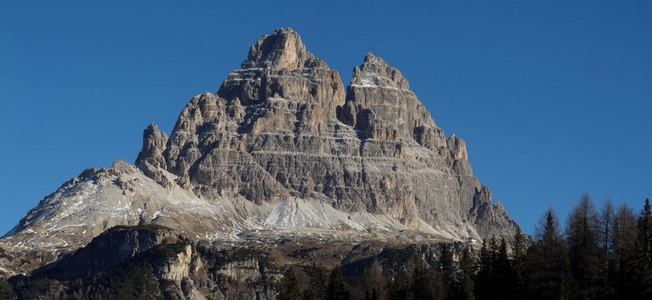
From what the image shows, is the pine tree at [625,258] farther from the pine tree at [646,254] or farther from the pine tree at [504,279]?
the pine tree at [504,279]

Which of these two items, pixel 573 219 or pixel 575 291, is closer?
pixel 575 291

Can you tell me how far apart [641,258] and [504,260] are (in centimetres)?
2368

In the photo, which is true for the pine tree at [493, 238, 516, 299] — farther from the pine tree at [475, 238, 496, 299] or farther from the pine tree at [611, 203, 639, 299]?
the pine tree at [611, 203, 639, 299]

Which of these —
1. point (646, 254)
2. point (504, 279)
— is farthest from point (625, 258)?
point (504, 279)

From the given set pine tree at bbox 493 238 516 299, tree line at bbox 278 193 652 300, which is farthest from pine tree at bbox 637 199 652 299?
pine tree at bbox 493 238 516 299

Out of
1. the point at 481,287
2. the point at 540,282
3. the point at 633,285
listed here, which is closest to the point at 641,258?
the point at 633,285

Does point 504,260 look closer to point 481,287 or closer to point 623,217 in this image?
point 481,287

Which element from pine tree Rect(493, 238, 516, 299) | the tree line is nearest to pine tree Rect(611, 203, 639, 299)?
the tree line

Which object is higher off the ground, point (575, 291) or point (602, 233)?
point (602, 233)

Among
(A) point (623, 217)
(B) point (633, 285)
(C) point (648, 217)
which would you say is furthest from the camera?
(A) point (623, 217)

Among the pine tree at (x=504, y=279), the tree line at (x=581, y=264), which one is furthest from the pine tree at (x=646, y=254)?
the pine tree at (x=504, y=279)

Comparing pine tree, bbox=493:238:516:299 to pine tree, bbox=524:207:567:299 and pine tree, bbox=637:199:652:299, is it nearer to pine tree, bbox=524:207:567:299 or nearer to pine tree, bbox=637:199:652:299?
pine tree, bbox=524:207:567:299

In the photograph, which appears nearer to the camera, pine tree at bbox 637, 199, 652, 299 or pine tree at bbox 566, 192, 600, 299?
pine tree at bbox 637, 199, 652, 299

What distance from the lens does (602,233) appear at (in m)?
186
